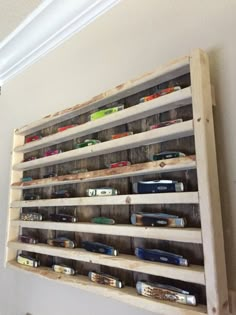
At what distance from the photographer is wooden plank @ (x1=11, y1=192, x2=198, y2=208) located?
54 cm

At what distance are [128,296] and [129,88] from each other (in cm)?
49

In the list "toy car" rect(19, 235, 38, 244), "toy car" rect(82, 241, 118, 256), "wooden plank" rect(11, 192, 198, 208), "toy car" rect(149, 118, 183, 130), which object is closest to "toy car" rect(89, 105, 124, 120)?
"toy car" rect(149, 118, 183, 130)

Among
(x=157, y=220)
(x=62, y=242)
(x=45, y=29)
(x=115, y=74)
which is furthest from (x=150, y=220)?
(x=45, y=29)

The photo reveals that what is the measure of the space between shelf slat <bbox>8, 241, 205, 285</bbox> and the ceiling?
0.80 metres

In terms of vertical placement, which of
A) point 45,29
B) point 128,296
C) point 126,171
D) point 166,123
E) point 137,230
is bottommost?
point 128,296

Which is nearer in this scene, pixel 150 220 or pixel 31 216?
pixel 150 220

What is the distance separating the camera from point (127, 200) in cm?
63

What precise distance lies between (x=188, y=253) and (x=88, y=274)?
1.00 ft

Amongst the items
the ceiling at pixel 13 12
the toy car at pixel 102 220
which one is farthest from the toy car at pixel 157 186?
the ceiling at pixel 13 12

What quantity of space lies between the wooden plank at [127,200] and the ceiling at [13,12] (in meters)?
0.66

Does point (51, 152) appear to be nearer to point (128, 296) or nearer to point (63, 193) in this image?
point (63, 193)

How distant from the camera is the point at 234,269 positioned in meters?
0.50

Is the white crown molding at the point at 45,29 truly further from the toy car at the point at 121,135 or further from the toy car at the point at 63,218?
the toy car at the point at 63,218

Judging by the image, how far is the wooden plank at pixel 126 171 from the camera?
55 centimetres
